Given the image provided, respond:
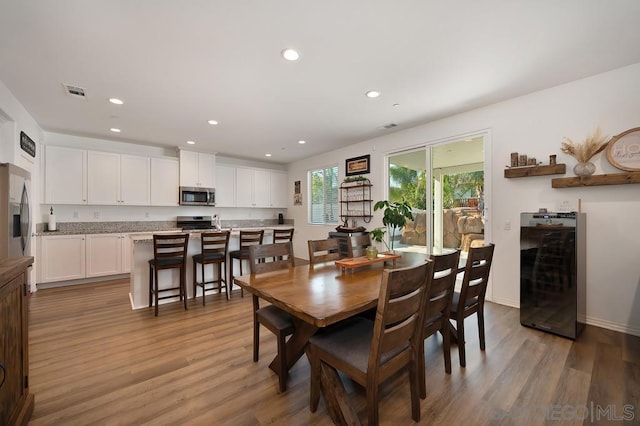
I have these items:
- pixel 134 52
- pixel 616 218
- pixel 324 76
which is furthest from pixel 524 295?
pixel 134 52

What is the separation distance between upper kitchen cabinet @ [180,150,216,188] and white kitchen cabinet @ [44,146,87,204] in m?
1.59

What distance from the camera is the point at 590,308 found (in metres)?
2.84

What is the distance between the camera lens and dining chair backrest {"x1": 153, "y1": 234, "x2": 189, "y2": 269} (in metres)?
3.20

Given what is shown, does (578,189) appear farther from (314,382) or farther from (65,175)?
(65,175)

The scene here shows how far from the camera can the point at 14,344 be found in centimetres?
141

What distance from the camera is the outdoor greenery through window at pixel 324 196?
6234mm

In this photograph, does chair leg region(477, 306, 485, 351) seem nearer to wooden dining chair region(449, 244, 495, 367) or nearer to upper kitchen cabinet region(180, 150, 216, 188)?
wooden dining chair region(449, 244, 495, 367)

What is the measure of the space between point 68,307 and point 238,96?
11.5 ft

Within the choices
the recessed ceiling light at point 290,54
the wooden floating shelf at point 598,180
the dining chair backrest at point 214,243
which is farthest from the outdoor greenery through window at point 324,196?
the wooden floating shelf at point 598,180

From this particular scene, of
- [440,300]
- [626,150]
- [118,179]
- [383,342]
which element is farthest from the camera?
[118,179]

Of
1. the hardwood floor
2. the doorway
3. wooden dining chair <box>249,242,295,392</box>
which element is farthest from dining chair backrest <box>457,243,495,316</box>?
the doorway

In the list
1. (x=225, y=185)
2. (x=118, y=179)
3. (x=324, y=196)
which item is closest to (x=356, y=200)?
(x=324, y=196)

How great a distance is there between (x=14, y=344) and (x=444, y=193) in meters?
4.71

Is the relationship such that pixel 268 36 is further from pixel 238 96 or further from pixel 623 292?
pixel 623 292
